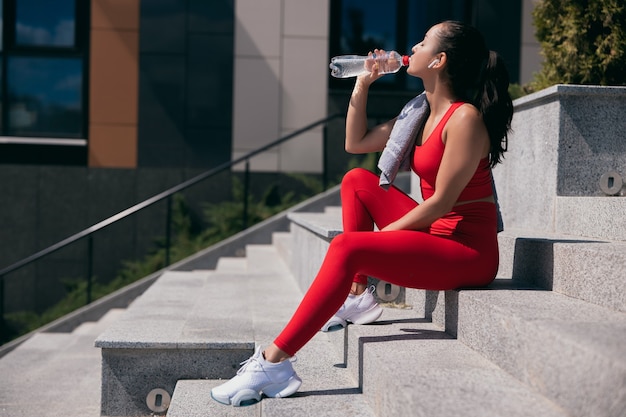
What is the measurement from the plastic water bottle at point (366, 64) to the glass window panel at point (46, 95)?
7.58 meters

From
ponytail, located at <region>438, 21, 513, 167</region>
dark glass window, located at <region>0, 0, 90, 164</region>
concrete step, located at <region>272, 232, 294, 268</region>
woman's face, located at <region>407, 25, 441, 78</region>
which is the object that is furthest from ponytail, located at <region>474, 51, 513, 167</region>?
dark glass window, located at <region>0, 0, 90, 164</region>

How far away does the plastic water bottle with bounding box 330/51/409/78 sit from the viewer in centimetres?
346

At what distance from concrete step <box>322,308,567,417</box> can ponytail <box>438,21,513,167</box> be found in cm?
88

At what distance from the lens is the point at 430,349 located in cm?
300

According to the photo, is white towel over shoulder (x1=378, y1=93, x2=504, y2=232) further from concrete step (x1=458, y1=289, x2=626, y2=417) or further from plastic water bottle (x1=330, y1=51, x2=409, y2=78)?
concrete step (x1=458, y1=289, x2=626, y2=417)

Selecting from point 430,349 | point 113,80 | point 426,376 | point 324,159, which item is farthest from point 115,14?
point 426,376

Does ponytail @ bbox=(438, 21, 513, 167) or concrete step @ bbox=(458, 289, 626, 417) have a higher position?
ponytail @ bbox=(438, 21, 513, 167)

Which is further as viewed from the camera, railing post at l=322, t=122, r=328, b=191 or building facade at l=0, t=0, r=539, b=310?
building facade at l=0, t=0, r=539, b=310

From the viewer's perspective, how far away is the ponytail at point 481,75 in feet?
10.3

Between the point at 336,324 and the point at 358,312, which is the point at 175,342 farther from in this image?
the point at 358,312

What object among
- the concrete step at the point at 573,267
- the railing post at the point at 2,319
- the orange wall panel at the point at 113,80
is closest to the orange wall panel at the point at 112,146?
the orange wall panel at the point at 113,80

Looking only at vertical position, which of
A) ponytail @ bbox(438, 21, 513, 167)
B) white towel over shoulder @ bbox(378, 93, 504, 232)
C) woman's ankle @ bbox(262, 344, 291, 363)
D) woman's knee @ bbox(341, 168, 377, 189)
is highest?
ponytail @ bbox(438, 21, 513, 167)

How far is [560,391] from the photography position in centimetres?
218

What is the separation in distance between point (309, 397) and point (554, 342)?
3.90 ft
